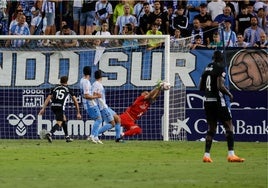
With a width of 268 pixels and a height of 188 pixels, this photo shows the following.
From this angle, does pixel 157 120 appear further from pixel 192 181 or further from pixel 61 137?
pixel 192 181

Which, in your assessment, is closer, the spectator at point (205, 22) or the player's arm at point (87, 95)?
the player's arm at point (87, 95)

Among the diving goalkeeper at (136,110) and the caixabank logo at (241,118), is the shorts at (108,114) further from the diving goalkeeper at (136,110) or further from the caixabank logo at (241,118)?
the caixabank logo at (241,118)

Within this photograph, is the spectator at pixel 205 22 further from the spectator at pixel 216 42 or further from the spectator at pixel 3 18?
the spectator at pixel 3 18

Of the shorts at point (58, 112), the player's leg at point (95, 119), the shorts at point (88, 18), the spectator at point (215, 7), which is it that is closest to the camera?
the player's leg at point (95, 119)

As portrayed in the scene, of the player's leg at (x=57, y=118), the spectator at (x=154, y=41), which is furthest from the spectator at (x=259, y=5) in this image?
the player's leg at (x=57, y=118)

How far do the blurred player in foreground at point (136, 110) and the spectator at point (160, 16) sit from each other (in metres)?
2.64

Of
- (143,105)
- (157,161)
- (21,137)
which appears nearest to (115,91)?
(143,105)

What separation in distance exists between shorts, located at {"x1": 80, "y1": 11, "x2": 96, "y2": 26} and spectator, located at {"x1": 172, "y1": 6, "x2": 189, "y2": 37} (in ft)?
8.67

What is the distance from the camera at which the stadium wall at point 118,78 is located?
30.2m

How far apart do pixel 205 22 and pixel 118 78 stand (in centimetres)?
324

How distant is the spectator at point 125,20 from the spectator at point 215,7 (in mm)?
2399

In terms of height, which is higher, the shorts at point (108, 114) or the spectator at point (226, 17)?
the spectator at point (226, 17)

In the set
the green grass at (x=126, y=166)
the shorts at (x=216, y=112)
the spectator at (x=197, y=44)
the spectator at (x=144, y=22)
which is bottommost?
the green grass at (x=126, y=166)

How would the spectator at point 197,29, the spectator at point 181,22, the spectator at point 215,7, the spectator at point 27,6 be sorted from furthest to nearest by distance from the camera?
the spectator at point 27,6
the spectator at point 215,7
the spectator at point 181,22
the spectator at point 197,29
